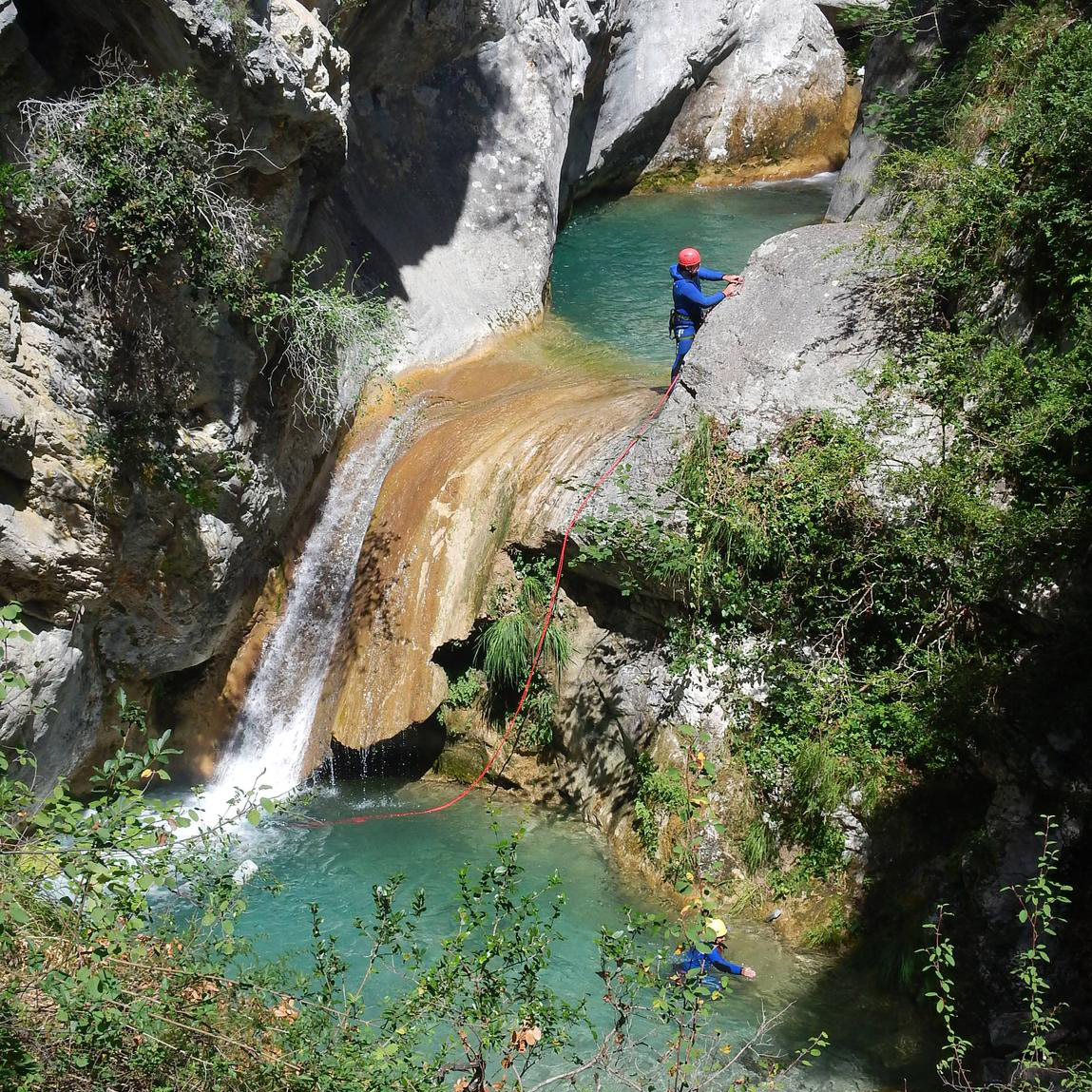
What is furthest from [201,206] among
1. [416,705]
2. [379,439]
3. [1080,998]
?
[1080,998]

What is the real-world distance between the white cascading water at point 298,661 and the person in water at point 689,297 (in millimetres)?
3057

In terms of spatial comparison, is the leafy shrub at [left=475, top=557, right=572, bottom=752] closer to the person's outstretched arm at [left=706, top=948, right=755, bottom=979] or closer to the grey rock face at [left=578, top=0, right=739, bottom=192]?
the person's outstretched arm at [left=706, top=948, right=755, bottom=979]

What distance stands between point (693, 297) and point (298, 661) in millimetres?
4675

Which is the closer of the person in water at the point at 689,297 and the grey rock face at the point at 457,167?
the person in water at the point at 689,297

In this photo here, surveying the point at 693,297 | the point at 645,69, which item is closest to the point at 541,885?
the point at 693,297

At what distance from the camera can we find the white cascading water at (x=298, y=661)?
9352 millimetres

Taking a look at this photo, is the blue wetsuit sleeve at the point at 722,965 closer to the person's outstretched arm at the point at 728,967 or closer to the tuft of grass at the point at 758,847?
the person's outstretched arm at the point at 728,967

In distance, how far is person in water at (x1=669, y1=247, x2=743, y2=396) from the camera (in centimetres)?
938

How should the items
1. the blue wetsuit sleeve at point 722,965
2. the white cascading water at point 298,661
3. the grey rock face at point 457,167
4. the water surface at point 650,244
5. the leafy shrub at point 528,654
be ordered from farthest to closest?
1. the water surface at point 650,244
2. the grey rock face at point 457,167
3. the white cascading water at point 298,661
4. the leafy shrub at point 528,654
5. the blue wetsuit sleeve at point 722,965

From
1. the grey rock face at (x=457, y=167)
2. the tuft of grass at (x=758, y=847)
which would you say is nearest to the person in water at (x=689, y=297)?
the grey rock face at (x=457, y=167)

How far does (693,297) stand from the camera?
941 cm

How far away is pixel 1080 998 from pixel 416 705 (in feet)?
17.1

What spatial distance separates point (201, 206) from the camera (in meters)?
7.68

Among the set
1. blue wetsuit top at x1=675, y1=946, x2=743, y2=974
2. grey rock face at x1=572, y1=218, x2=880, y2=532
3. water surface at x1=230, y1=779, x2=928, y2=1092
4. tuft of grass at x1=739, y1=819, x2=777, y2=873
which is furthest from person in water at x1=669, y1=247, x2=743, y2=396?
blue wetsuit top at x1=675, y1=946, x2=743, y2=974
